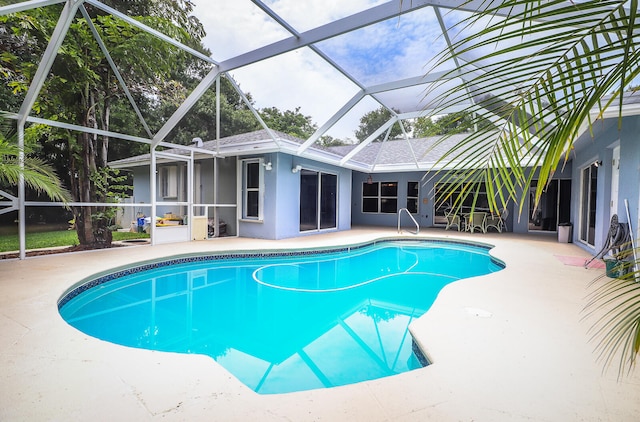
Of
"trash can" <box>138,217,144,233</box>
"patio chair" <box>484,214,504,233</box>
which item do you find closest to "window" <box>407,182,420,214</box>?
"patio chair" <box>484,214,504,233</box>

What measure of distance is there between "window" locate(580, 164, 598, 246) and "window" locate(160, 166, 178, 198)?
→ 39.2ft

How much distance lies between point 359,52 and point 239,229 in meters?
6.68

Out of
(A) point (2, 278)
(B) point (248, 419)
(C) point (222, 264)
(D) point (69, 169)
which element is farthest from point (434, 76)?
(D) point (69, 169)

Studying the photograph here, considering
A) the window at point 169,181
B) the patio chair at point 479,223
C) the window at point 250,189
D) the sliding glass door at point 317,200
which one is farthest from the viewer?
the patio chair at point 479,223

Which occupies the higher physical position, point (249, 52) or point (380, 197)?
point (249, 52)

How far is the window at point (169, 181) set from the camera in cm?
1090

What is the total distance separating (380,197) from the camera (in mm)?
15742

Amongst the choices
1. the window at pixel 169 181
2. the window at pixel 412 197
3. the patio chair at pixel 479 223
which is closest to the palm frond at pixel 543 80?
the window at pixel 169 181

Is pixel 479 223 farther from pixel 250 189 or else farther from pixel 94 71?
pixel 94 71

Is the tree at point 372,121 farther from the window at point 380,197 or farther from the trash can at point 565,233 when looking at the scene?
the trash can at point 565,233

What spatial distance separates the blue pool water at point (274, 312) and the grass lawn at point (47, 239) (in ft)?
15.4

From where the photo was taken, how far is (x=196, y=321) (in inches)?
175

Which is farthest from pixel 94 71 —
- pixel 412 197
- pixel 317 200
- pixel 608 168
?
pixel 412 197

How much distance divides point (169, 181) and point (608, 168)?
1187cm
